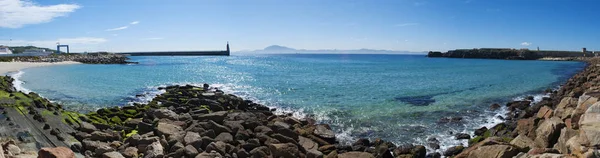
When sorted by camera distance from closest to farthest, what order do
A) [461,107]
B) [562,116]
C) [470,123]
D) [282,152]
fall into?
[282,152], [562,116], [470,123], [461,107]

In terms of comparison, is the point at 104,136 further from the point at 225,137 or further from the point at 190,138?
the point at 225,137

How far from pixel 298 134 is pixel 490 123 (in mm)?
9374

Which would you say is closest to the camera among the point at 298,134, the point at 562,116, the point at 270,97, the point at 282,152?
the point at 282,152

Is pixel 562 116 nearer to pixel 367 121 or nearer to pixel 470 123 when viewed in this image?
pixel 470 123

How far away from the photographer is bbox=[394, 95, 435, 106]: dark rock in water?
21.6 m

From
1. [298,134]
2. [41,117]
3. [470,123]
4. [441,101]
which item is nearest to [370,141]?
[298,134]

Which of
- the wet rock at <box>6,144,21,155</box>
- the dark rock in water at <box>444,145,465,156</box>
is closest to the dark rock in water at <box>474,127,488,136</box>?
the dark rock in water at <box>444,145,465,156</box>

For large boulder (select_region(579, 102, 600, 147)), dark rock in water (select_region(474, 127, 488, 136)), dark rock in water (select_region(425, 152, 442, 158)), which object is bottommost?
dark rock in water (select_region(425, 152, 442, 158))

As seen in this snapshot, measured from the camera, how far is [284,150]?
34.0ft

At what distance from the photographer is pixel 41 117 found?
1348 cm

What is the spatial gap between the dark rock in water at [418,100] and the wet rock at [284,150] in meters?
12.8

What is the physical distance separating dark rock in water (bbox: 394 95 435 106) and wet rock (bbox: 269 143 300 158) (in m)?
12.8

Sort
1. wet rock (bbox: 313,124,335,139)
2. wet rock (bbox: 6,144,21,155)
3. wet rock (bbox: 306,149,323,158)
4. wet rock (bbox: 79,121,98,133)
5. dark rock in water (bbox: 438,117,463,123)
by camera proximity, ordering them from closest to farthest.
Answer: wet rock (bbox: 6,144,21,155) → wet rock (bbox: 306,149,323,158) → wet rock (bbox: 79,121,98,133) → wet rock (bbox: 313,124,335,139) → dark rock in water (bbox: 438,117,463,123)

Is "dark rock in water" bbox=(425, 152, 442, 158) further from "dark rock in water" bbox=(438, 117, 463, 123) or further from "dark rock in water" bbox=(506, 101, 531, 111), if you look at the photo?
"dark rock in water" bbox=(506, 101, 531, 111)
